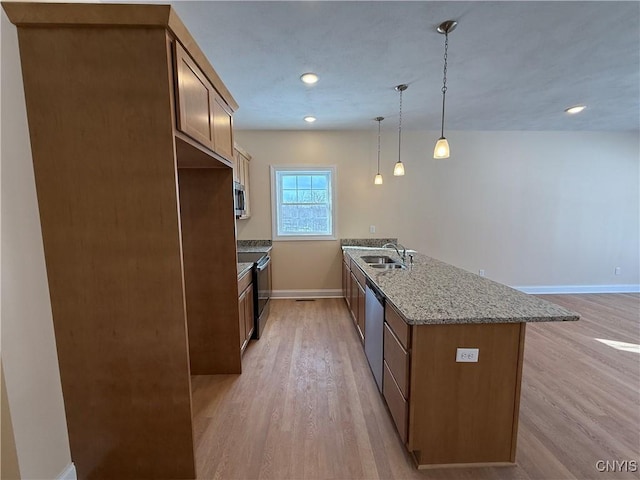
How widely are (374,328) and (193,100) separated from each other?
200cm

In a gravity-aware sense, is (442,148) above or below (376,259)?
above

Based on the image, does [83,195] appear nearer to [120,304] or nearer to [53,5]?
[120,304]

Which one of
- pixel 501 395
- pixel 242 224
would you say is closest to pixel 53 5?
pixel 501 395

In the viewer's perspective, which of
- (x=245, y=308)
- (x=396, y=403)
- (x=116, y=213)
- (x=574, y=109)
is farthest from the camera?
(x=574, y=109)

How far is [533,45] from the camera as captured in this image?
84.9 inches

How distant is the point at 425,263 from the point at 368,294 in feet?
2.80

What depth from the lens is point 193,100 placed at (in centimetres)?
148

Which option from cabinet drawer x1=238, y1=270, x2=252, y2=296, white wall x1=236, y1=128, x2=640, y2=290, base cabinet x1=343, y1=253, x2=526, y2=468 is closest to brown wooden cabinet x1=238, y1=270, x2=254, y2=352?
cabinet drawer x1=238, y1=270, x2=252, y2=296

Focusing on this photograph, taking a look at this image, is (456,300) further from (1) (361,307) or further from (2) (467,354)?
(1) (361,307)

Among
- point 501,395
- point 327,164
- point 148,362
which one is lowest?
point 501,395

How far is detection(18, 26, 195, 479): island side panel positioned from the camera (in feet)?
3.97

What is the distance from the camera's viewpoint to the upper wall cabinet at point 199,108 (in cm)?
133

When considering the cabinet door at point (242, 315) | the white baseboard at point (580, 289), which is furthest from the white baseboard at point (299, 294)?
the white baseboard at point (580, 289)

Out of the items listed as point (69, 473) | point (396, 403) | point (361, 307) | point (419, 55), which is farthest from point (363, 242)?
point (69, 473)
